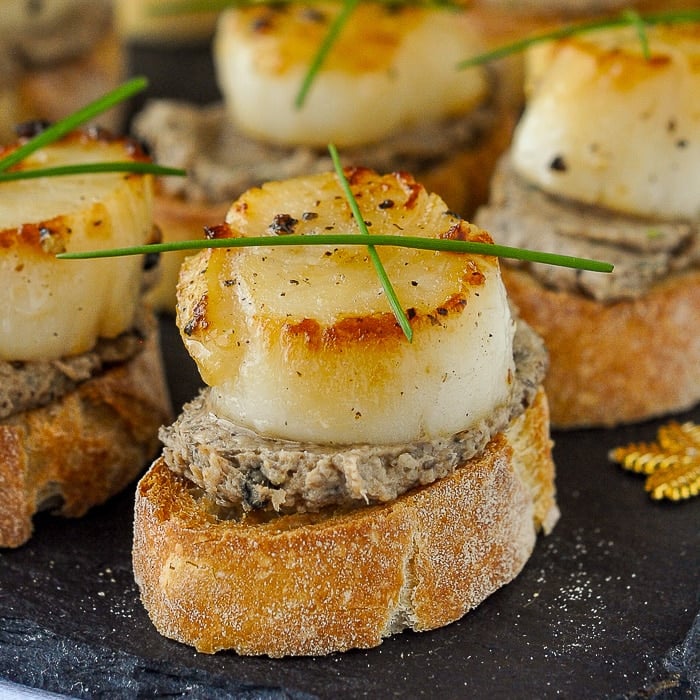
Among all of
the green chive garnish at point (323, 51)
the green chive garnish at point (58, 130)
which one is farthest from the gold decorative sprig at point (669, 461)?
the green chive garnish at point (58, 130)

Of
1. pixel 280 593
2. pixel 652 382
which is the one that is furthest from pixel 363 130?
pixel 280 593

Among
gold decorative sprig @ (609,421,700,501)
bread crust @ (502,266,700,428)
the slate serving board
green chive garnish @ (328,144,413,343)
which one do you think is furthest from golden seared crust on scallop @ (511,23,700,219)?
green chive garnish @ (328,144,413,343)

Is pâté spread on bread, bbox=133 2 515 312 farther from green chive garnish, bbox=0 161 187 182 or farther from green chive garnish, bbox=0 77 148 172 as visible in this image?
Answer: green chive garnish, bbox=0 161 187 182

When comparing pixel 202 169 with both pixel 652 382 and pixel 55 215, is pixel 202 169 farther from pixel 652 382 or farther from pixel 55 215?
pixel 652 382

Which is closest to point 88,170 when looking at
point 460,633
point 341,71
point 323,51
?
point 323,51

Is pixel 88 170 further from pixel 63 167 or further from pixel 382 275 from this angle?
pixel 382 275

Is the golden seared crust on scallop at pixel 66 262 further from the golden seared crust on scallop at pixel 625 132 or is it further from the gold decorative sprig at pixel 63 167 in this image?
the golden seared crust on scallop at pixel 625 132
